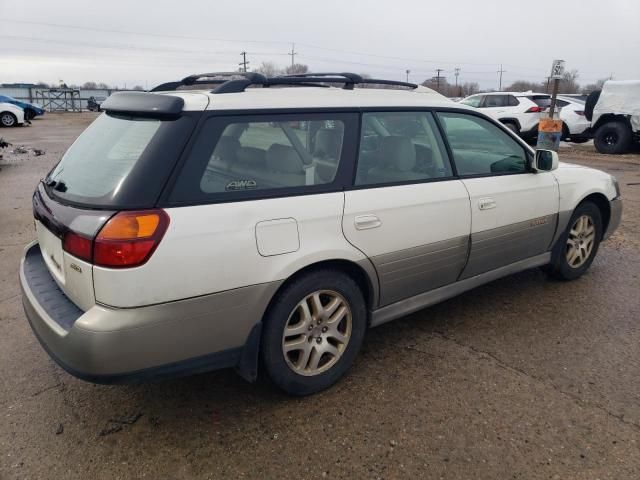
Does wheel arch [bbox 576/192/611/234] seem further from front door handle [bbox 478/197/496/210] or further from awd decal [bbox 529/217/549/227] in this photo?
front door handle [bbox 478/197/496/210]

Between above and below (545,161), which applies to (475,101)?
above

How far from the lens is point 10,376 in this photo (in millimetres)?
3033

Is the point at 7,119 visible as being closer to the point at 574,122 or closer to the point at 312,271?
the point at 574,122

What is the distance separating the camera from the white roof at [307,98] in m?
2.55

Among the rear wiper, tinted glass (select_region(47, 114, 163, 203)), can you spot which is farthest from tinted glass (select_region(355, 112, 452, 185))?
the rear wiper

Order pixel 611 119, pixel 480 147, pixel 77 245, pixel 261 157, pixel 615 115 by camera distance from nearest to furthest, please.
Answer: pixel 77 245, pixel 261 157, pixel 480 147, pixel 615 115, pixel 611 119

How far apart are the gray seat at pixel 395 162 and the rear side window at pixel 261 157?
11.0 inches

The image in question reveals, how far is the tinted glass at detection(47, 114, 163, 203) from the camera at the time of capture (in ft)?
7.83

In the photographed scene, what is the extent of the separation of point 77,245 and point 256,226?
2.60 ft

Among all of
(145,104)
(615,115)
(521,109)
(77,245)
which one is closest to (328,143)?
(145,104)

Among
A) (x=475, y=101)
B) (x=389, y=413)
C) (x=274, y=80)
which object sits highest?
(x=274, y=80)

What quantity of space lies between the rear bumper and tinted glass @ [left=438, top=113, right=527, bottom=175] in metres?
1.74

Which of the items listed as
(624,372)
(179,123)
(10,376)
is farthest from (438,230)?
(10,376)

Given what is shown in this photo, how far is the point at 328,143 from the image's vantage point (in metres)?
2.88
